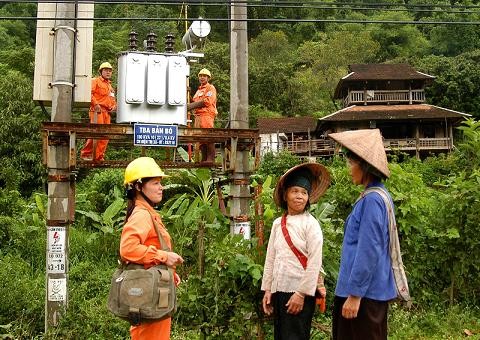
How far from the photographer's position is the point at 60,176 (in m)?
7.32

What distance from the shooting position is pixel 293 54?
4862cm

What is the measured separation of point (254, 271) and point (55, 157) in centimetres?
372

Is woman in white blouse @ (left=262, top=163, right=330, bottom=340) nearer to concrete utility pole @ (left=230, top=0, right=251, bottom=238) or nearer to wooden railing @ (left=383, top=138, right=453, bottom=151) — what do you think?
concrete utility pole @ (left=230, top=0, right=251, bottom=238)

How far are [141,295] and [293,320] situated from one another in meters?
1.12

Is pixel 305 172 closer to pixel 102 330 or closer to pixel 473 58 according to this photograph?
pixel 102 330

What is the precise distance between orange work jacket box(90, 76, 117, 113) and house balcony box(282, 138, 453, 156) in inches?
Result: 969

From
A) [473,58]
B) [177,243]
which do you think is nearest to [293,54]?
[473,58]

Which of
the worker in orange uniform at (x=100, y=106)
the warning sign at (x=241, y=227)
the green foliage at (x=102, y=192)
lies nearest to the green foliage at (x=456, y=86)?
the green foliage at (x=102, y=192)

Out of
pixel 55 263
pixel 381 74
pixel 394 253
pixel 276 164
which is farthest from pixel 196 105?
pixel 381 74

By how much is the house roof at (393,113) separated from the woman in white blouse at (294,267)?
29.5 metres

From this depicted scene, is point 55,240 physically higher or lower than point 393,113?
lower

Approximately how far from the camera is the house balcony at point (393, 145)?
33.7 m

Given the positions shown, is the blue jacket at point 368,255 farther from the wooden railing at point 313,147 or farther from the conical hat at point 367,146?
the wooden railing at point 313,147

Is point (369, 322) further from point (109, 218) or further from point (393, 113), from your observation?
point (393, 113)
